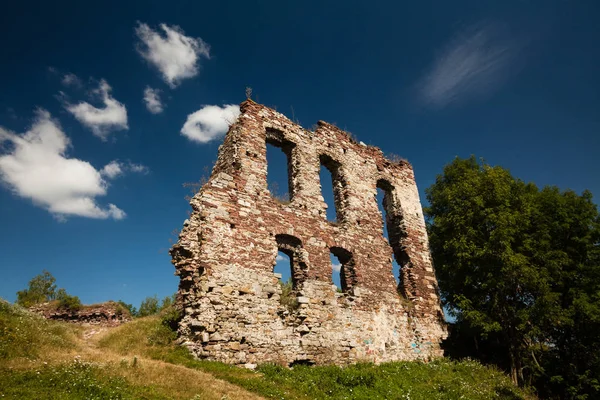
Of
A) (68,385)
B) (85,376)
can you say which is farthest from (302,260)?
(68,385)

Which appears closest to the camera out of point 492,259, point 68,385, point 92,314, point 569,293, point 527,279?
point 68,385

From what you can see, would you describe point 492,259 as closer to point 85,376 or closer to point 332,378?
point 332,378

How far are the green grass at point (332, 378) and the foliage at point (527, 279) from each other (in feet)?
8.26

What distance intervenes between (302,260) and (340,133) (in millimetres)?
6103

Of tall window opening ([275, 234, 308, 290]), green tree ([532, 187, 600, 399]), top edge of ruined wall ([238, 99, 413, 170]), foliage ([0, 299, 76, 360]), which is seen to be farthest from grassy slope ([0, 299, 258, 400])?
green tree ([532, 187, 600, 399])

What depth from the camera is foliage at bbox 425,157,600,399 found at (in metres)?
12.8

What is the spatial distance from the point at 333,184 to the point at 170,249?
6.96m

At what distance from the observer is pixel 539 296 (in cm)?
1272

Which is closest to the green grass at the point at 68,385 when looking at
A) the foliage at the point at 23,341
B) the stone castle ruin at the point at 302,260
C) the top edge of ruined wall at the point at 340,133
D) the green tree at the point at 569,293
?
the foliage at the point at 23,341

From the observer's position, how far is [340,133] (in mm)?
14773

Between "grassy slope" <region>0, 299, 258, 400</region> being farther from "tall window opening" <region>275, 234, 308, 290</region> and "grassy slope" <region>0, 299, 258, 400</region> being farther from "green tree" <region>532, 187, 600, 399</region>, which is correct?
"green tree" <region>532, 187, 600, 399</region>

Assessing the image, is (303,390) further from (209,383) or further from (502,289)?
(502,289)

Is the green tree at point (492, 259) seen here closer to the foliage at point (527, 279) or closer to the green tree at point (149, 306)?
the foliage at point (527, 279)

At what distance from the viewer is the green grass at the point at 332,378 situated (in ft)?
25.2
